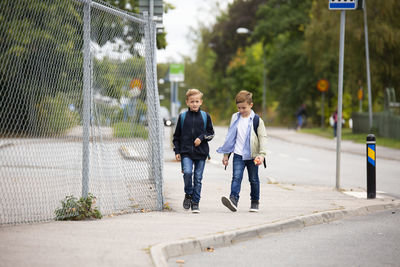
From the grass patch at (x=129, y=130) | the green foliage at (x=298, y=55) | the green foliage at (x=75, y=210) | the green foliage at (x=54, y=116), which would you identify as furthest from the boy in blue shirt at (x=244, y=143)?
the green foliage at (x=298, y=55)

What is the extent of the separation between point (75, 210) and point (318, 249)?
2.64 metres

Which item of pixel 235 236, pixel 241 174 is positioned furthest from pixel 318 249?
pixel 241 174

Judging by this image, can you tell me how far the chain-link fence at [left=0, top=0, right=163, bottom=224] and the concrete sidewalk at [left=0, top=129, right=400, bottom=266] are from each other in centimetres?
51

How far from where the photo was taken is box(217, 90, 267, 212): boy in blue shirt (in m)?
8.61

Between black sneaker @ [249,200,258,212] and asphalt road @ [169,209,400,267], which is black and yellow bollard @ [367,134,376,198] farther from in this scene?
black sneaker @ [249,200,258,212]

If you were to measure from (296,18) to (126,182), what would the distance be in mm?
40771

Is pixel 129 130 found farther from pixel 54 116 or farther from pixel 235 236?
pixel 235 236

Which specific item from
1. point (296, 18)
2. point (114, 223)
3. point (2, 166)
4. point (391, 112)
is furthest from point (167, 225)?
point (296, 18)

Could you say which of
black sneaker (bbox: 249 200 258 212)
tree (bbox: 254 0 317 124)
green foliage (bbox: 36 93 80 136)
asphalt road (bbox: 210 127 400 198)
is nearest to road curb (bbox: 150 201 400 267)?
black sneaker (bbox: 249 200 258 212)

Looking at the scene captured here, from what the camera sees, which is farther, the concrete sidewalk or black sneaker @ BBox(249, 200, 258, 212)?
black sneaker @ BBox(249, 200, 258, 212)

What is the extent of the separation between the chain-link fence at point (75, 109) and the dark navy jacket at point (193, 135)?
1.54 feet

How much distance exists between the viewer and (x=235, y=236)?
6.96 meters

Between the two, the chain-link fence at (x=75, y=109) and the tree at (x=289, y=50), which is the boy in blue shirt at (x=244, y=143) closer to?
the chain-link fence at (x=75, y=109)

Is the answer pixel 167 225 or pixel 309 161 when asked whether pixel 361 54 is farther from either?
pixel 167 225
